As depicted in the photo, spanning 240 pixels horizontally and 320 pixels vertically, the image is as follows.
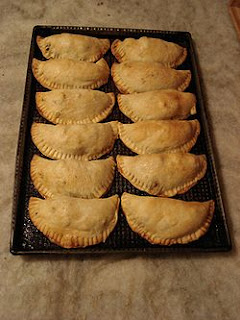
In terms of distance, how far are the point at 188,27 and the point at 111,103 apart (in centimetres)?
92

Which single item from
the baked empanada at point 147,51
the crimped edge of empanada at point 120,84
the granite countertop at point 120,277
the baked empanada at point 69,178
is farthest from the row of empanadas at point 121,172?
the baked empanada at point 147,51

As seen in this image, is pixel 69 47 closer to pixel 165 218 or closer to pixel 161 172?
pixel 161 172

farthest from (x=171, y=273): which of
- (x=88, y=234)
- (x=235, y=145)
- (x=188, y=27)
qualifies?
(x=188, y=27)

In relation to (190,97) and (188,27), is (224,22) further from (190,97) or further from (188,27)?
(190,97)

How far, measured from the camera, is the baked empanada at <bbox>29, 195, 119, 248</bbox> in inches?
52.0

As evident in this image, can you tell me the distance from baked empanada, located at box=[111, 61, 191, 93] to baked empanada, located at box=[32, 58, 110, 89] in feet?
0.37

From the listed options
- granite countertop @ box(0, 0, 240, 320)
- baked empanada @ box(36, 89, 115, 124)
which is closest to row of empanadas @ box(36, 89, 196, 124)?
baked empanada @ box(36, 89, 115, 124)

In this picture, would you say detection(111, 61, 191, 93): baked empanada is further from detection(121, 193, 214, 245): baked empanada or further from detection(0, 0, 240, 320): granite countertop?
detection(121, 193, 214, 245): baked empanada

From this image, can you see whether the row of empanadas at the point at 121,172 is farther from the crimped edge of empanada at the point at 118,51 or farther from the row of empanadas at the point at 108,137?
the crimped edge of empanada at the point at 118,51

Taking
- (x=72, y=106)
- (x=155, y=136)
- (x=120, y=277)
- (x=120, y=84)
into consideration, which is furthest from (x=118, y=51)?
(x=120, y=277)

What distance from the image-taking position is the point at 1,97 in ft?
5.75

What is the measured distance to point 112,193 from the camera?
58.2 inches

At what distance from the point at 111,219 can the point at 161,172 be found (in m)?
0.31

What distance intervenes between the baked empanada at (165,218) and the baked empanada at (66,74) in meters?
0.67
